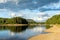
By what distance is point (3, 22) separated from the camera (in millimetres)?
153875

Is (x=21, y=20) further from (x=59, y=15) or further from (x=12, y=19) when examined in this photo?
(x=59, y=15)

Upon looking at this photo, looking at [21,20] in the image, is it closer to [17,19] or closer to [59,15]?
[17,19]

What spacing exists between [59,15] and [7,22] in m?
51.1

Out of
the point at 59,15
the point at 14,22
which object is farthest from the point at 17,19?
the point at 59,15

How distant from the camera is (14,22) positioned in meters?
156

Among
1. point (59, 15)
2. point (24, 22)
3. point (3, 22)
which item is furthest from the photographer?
point (24, 22)

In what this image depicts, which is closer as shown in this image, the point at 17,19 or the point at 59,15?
the point at 59,15

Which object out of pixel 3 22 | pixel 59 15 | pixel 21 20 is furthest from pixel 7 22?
pixel 59 15

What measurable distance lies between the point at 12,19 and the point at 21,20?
361 inches

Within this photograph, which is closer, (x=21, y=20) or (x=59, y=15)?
(x=59, y=15)

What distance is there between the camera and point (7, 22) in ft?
511

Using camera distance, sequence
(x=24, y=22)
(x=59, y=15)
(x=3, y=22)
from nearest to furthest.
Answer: (x=59, y=15)
(x=3, y=22)
(x=24, y=22)

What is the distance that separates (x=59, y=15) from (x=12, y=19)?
156 ft

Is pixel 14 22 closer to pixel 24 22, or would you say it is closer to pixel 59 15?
pixel 24 22
